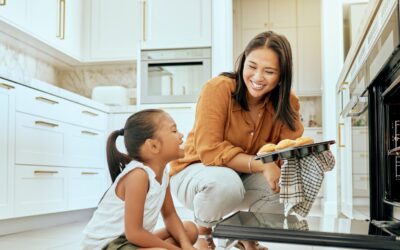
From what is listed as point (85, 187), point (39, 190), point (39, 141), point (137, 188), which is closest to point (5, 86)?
point (39, 141)

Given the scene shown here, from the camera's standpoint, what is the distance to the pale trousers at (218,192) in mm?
1652

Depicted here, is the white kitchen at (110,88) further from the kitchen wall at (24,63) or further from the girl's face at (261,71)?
the girl's face at (261,71)

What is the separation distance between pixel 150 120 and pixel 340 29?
295 cm

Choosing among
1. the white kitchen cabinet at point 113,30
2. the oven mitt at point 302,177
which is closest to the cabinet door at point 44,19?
the white kitchen cabinet at point 113,30

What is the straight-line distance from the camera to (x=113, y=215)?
1.38 meters

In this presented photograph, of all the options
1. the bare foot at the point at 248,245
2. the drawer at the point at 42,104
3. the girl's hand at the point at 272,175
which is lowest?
the bare foot at the point at 248,245

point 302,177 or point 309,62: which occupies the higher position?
point 309,62

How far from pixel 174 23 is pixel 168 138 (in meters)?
2.69

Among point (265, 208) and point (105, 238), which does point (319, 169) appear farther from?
point (105, 238)

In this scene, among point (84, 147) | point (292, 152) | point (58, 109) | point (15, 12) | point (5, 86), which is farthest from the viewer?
point (84, 147)

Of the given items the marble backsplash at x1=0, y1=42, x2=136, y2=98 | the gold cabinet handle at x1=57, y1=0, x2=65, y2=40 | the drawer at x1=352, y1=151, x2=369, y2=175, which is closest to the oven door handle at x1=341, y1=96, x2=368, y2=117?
the drawer at x1=352, y1=151, x2=369, y2=175

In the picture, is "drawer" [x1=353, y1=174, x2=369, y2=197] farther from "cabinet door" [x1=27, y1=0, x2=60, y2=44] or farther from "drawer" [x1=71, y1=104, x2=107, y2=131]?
"cabinet door" [x1=27, y1=0, x2=60, y2=44]

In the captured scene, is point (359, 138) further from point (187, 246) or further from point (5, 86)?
point (5, 86)

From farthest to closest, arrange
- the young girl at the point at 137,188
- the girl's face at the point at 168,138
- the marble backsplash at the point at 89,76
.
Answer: the marble backsplash at the point at 89,76 → the girl's face at the point at 168,138 → the young girl at the point at 137,188
